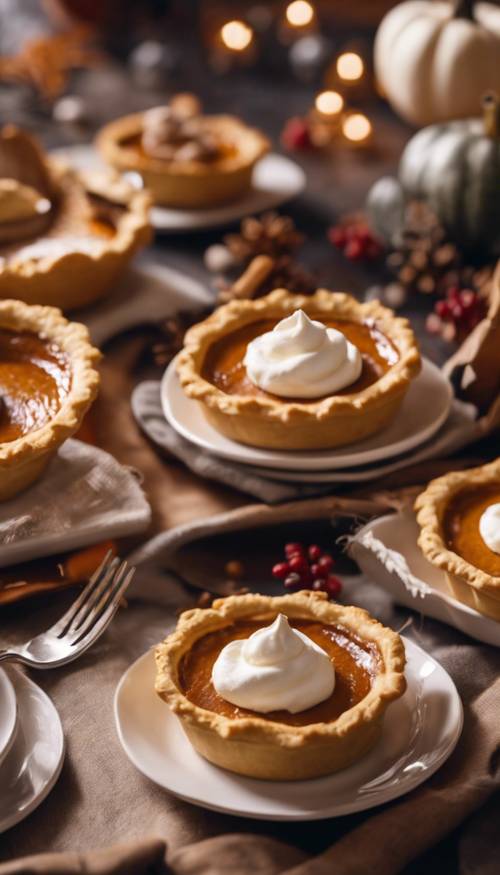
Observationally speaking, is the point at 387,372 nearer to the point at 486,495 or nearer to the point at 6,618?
the point at 486,495

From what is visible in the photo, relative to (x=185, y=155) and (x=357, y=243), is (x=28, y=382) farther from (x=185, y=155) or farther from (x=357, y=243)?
(x=185, y=155)

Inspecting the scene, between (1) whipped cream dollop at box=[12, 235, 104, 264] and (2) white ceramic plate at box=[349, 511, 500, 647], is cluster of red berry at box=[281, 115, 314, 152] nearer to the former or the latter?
(1) whipped cream dollop at box=[12, 235, 104, 264]

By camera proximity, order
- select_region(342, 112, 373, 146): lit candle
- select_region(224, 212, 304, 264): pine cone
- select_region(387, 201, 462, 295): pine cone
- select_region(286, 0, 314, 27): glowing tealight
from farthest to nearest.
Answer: select_region(286, 0, 314, 27): glowing tealight < select_region(342, 112, 373, 146): lit candle < select_region(224, 212, 304, 264): pine cone < select_region(387, 201, 462, 295): pine cone

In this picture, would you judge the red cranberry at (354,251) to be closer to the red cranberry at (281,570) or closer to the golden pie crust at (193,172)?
the golden pie crust at (193,172)

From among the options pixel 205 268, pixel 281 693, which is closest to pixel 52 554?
pixel 281 693

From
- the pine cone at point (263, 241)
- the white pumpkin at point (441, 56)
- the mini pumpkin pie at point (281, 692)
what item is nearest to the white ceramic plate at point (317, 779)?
the mini pumpkin pie at point (281, 692)

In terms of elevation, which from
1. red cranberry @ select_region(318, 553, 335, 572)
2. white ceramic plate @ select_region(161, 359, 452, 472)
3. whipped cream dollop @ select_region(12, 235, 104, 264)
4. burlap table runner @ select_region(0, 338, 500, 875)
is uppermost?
whipped cream dollop @ select_region(12, 235, 104, 264)

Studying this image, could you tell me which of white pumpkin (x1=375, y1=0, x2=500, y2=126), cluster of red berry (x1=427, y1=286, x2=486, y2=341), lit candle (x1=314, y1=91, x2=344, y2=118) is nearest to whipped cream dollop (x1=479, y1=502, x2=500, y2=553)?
cluster of red berry (x1=427, y1=286, x2=486, y2=341)
